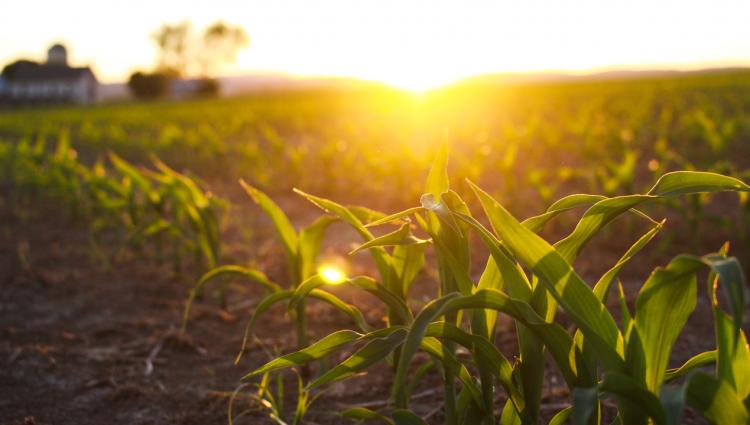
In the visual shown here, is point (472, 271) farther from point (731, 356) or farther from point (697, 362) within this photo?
point (731, 356)

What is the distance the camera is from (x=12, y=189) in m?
6.34

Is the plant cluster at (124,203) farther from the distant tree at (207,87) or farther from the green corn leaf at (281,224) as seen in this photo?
the distant tree at (207,87)

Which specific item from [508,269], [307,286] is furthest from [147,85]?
[508,269]

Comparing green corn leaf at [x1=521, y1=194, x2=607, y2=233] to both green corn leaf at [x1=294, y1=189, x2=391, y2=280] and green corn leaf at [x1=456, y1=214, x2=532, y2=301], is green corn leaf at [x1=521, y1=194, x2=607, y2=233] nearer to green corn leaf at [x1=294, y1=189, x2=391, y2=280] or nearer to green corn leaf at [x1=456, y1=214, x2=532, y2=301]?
green corn leaf at [x1=456, y1=214, x2=532, y2=301]

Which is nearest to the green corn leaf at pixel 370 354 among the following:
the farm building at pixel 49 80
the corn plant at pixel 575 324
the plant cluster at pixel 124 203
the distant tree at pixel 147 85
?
the corn plant at pixel 575 324

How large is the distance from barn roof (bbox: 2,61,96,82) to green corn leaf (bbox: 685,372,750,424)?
64391 mm

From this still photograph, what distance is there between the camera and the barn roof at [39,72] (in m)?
59.4

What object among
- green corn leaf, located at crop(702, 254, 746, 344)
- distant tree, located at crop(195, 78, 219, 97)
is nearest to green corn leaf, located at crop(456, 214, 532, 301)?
green corn leaf, located at crop(702, 254, 746, 344)

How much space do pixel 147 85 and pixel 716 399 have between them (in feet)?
184

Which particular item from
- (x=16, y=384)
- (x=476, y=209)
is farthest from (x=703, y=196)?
(x=16, y=384)

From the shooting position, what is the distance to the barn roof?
59.4 meters

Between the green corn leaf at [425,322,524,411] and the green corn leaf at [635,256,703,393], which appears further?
the green corn leaf at [425,322,524,411]

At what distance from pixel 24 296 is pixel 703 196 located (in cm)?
311

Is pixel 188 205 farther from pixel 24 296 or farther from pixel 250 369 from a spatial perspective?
pixel 24 296
